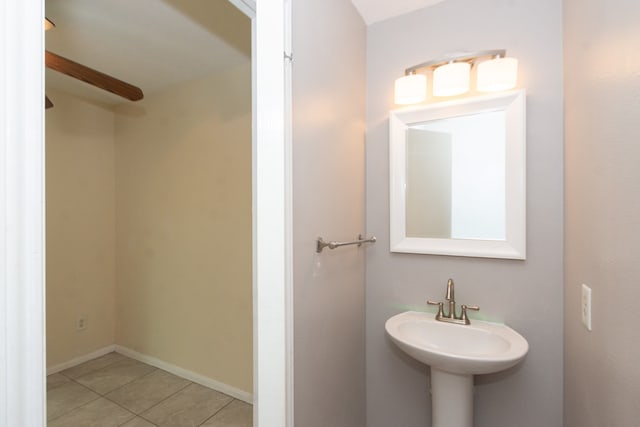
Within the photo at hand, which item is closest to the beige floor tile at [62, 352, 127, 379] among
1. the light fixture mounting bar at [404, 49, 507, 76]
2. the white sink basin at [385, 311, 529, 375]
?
the white sink basin at [385, 311, 529, 375]

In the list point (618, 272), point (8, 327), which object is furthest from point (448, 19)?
point (8, 327)

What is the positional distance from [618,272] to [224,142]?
2115mm

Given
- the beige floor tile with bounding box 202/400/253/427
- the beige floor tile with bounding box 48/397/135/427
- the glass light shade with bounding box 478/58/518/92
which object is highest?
the glass light shade with bounding box 478/58/518/92

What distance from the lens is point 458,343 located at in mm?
1305

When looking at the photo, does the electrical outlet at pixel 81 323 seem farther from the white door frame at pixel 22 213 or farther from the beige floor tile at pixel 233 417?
the white door frame at pixel 22 213

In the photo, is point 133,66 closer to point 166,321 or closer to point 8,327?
point 166,321

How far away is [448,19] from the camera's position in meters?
1.43

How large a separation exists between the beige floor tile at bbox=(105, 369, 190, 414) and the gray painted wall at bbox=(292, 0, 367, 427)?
146 centimetres

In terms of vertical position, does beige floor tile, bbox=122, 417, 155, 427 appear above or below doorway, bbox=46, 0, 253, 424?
below

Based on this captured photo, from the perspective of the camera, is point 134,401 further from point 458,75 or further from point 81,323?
point 458,75

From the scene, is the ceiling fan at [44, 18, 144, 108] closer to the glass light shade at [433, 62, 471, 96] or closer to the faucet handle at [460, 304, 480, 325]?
the glass light shade at [433, 62, 471, 96]

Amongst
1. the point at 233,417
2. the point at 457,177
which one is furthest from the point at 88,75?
the point at 233,417

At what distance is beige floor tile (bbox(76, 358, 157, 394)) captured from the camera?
2186 millimetres

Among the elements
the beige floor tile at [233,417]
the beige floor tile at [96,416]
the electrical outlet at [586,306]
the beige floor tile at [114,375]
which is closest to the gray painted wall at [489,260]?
the electrical outlet at [586,306]
